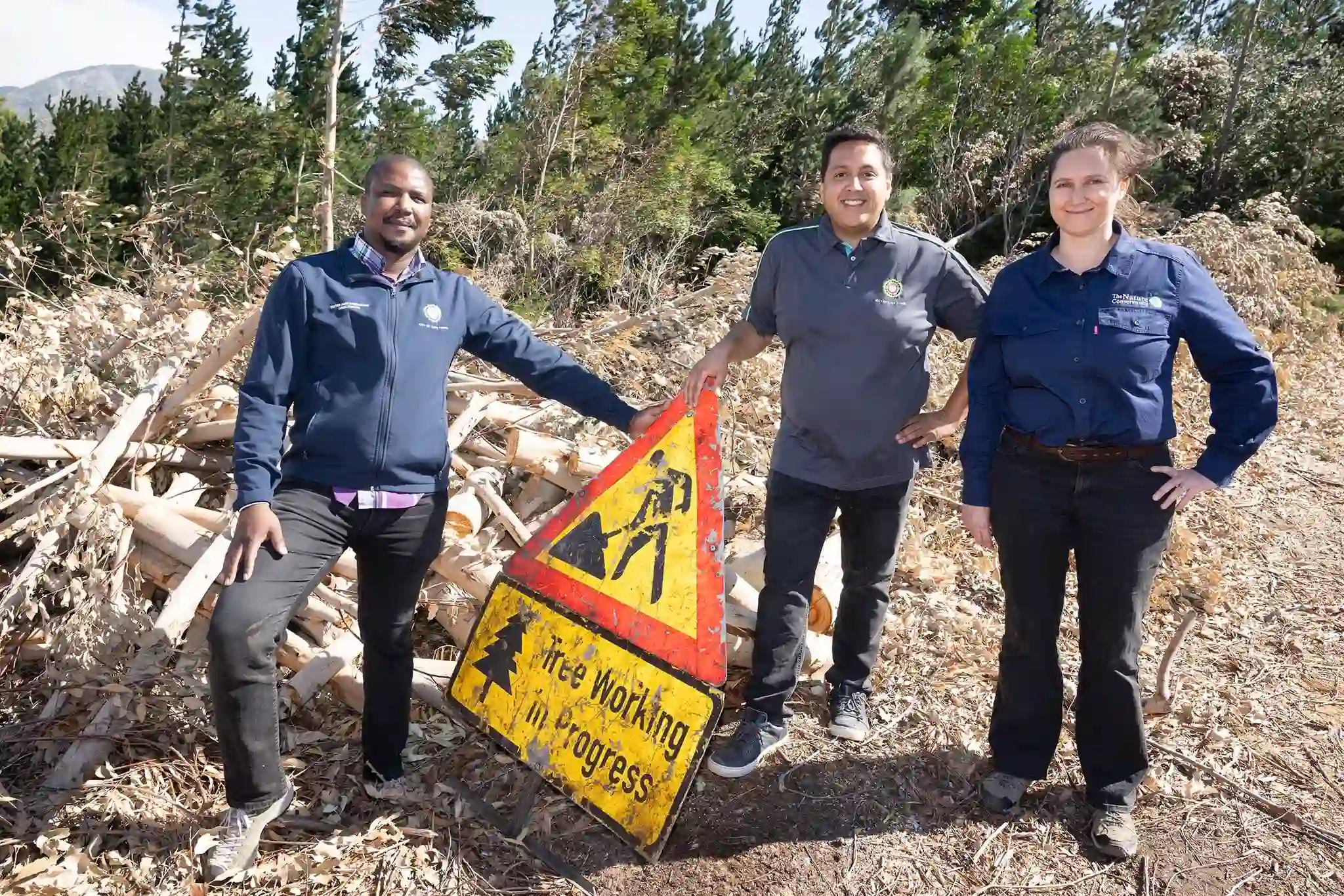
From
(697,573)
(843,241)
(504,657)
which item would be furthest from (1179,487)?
(504,657)

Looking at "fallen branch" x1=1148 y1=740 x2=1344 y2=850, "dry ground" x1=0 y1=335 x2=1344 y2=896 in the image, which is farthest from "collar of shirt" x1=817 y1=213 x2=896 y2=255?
"fallen branch" x1=1148 y1=740 x2=1344 y2=850

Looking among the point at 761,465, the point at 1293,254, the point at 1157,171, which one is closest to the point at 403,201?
the point at 761,465

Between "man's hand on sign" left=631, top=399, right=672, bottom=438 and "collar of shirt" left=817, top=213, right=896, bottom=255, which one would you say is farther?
"man's hand on sign" left=631, top=399, right=672, bottom=438

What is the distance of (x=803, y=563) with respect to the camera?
126 inches

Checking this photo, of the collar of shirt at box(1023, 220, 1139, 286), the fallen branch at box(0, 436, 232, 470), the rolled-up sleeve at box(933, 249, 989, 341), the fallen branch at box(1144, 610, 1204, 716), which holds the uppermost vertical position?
the collar of shirt at box(1023, 220, 1139, 286)

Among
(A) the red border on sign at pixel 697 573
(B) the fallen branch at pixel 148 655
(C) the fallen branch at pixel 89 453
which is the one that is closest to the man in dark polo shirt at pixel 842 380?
(A) the red border on sign at pixel 697 573

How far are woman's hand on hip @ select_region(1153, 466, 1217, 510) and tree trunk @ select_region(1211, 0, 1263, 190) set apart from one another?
77.7 feet

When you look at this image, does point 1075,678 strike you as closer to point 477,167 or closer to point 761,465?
point 761,465

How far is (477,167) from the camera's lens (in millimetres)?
20094

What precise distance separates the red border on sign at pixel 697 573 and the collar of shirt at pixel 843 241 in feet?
2.07

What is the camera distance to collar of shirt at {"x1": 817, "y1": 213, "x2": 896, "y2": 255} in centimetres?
298

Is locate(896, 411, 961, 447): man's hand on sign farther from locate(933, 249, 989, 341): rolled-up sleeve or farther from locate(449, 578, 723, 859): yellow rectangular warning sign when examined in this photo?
locate(449, 578, 723, 859): yellow rectangular warning sign

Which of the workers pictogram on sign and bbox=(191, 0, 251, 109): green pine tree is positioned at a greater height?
bbox=(191, 0, 251, 109): green pine tree

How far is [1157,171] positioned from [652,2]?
40.6 feet
